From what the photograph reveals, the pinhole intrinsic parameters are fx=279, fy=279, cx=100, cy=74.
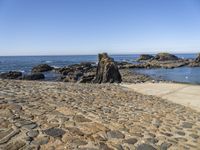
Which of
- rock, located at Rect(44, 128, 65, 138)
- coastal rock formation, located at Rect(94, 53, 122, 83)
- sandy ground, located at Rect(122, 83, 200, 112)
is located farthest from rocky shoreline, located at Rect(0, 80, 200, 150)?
coastal rock formation, located at Rect(94, 53, 122, 83)

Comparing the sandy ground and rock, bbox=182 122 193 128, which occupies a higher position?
rock, bbox=182 122 193 128

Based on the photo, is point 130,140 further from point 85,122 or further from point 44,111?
point 44,111

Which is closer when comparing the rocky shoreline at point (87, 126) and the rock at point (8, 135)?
the rock at point (8, 135)

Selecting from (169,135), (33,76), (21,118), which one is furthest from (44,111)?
(33,76)

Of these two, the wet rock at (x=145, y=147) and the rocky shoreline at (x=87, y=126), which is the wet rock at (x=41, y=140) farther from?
the wet rock at (x=145, y=147)

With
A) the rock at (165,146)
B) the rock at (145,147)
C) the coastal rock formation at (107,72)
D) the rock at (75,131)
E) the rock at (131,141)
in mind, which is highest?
the rock at (75,131)

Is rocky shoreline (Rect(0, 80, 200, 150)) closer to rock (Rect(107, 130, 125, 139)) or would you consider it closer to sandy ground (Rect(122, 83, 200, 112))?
rock (Rect(107, 130, 125, 139))

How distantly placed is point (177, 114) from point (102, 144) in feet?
17.4

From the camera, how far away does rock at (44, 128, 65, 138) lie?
6.24 metres

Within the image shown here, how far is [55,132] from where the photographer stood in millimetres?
6395

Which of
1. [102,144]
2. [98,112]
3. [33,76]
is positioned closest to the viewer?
[102,144]

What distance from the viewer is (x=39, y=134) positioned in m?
6.19

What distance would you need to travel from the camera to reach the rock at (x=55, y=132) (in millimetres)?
6243

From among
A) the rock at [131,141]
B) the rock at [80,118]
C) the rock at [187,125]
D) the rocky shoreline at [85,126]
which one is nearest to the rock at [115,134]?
the rocky shoreline at [85,126]
